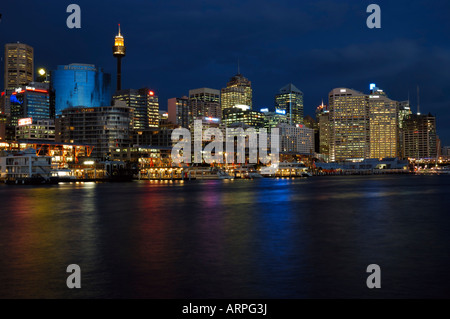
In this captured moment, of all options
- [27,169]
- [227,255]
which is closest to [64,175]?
[27,169]

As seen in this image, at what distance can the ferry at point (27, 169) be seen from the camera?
147375 mm

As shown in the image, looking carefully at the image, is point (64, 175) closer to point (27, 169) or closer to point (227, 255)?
point (27, 169)

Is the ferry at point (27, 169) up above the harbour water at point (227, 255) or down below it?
above

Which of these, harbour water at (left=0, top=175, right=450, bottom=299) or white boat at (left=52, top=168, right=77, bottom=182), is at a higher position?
white boat at (left=52, top=168, right=77, bottom=182)

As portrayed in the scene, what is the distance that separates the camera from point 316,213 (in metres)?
50.5

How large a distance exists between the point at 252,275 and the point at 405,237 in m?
17.1

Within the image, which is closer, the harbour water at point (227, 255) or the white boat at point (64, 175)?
the harbour water at point (227, 255)

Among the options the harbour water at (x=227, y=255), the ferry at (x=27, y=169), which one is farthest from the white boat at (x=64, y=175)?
the harbour water at (x=227, y=255)

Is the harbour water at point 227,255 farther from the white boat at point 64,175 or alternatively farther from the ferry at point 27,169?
the white boat at point 64,175

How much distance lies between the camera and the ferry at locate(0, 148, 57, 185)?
14738 cm

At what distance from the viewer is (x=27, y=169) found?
493ft

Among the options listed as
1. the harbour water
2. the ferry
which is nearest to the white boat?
the ferry

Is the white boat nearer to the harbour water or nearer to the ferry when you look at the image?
the ferry

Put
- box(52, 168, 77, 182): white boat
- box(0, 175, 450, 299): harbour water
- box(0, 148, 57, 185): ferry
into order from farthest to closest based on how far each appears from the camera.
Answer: box(52, 168, 77, 182): white boat
box(0, 148, 57, 185): ferry
box(0, 175, 450, 299): harbour water
